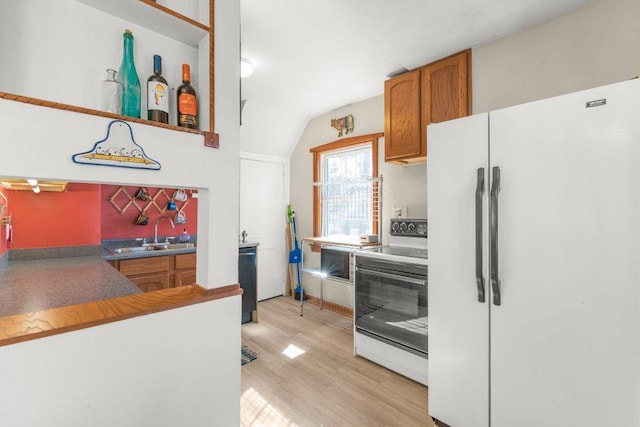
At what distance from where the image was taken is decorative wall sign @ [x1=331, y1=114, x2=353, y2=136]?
3.59 meters

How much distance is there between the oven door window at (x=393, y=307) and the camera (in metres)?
2.17

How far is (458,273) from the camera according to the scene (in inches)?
67.1

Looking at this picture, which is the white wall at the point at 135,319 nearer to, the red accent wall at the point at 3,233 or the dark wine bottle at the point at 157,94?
the dark wine bottle at the point at 157,94

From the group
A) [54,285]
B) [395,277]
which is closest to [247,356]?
[395,277]

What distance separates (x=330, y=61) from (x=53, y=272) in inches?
99.9

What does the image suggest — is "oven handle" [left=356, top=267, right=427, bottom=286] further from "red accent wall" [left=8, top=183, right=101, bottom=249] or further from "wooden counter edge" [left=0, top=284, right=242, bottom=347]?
"red accent wall" [left=8, top=183, right=101, bottom=249]

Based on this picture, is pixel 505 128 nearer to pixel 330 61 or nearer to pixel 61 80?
pixel 330 61

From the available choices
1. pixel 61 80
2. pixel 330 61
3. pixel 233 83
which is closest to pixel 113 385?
pixel 61 80

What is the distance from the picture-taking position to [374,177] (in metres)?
3.38

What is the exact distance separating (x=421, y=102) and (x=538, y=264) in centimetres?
161

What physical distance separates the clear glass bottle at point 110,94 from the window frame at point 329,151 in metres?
2.67

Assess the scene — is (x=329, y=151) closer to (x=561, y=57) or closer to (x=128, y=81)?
(x=561, y=57)

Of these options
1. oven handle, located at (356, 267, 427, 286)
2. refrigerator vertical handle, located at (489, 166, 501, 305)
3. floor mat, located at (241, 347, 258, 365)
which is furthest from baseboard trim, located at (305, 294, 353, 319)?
refrigerator vertical handle, located at (489, 166, 501, 305)

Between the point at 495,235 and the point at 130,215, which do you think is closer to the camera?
the point at 495,235
